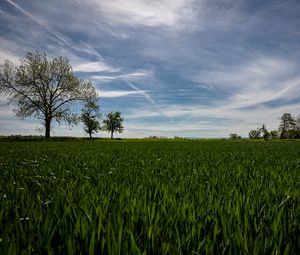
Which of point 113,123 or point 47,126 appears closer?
point 47,126

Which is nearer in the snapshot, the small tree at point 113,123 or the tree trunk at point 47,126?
the tree trunk at point 47,126

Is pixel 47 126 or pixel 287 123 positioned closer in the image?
pixel 47 126

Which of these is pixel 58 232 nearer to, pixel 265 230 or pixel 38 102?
pixel 265 230

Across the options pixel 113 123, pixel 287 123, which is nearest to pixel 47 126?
pixel 113 123

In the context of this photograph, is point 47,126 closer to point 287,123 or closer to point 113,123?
point 113,123

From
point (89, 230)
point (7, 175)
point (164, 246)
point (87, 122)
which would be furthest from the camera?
point (87, 122)

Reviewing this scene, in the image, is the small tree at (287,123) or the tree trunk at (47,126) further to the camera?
the small tree at (287,123)

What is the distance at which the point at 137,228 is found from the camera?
1.75m

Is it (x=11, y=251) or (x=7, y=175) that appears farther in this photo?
(x=7, y=175)

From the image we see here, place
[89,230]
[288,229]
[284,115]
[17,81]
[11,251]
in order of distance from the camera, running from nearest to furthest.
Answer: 1. [11,251]
2. [89,230]
3. [288,229]
4. [17,81]
5. [284,115]

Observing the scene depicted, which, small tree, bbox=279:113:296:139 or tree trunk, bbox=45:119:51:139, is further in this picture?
small tree, bbox=279:113:296:139

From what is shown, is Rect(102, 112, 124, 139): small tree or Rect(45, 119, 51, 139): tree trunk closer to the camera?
Rect(45, 119, 51, 139): tree trunk

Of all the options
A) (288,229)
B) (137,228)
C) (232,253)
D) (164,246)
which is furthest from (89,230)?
(288,229)

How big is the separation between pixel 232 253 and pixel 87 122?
113706mm
